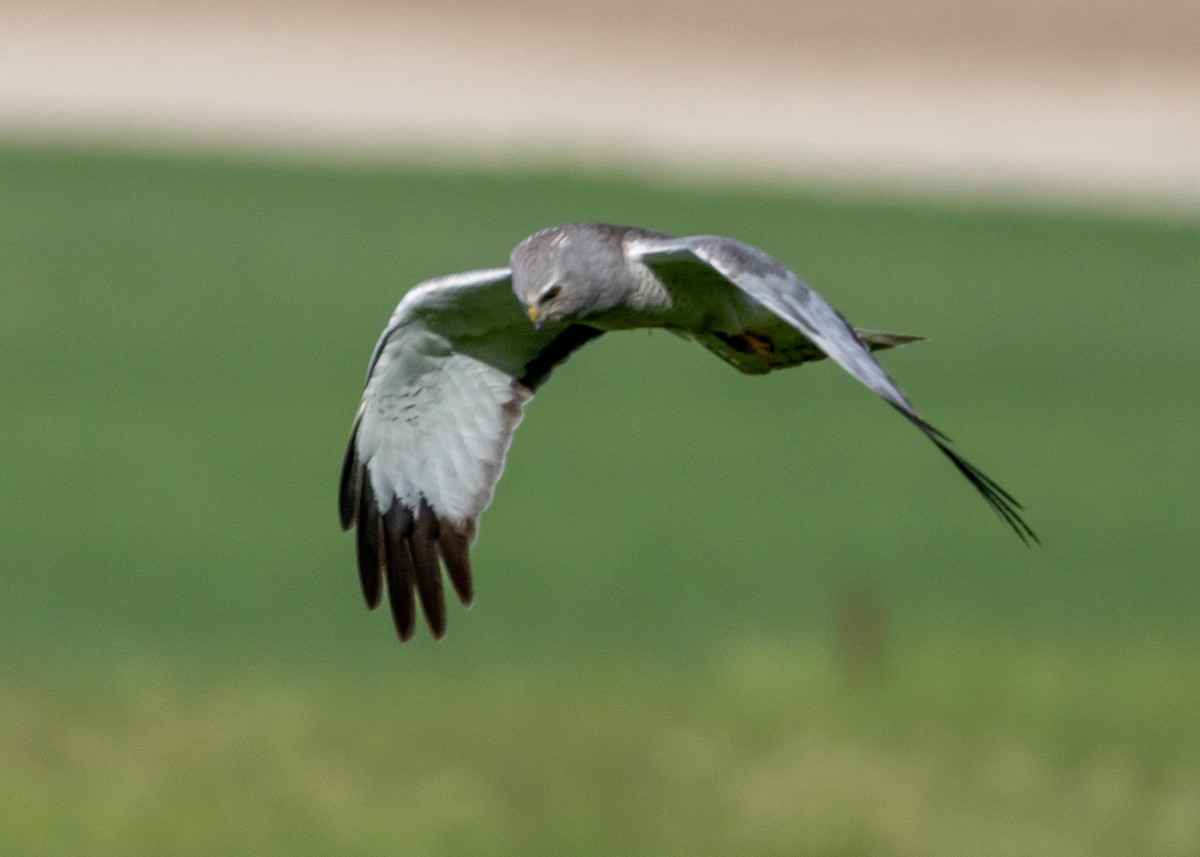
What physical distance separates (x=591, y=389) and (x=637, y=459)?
2.78 metres

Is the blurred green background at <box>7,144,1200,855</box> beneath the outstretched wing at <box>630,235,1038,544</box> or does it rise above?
beneath

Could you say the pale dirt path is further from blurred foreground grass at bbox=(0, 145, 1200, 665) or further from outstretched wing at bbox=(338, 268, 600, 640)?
outstretched wing at bbox=(338, 268, 600, 640)

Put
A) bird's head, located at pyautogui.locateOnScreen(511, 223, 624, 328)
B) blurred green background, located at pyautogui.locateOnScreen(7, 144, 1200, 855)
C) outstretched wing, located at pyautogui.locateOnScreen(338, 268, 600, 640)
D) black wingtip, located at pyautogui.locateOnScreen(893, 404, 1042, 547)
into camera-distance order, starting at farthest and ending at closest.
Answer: blurred green background, located at pyautogui.locateOnScreen(7, 144, 1200, 855) → outstretched wing, located at pyautogui.locateOnScreen(338, 268, 600, 640) → bird's head, located at pyautogui.locateOnScreen(511, 223, 624, 328) → black wingtip, located at pyautogui.locateOnScreen(893, 404, 1042, 547)

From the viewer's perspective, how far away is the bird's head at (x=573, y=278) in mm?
7402

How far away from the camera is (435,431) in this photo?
348 inches

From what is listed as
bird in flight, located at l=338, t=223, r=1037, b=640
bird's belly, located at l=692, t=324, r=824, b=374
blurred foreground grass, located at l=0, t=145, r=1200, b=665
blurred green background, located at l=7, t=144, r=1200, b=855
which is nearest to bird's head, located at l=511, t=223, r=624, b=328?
bird in flight, located at l=338, t=223, r=1037, b=640

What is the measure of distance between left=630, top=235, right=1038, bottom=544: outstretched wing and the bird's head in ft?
0.33

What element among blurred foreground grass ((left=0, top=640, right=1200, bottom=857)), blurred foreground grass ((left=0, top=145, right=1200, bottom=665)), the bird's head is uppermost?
the bird's head

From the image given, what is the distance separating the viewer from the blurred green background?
18594 mm

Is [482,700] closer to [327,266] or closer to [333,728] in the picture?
[333,728]

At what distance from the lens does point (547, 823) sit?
17750 mm

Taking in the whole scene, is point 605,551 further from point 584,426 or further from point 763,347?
point 763,347

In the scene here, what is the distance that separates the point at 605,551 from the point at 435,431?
16.7 metres

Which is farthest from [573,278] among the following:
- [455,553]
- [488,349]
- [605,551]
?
[605,551]
